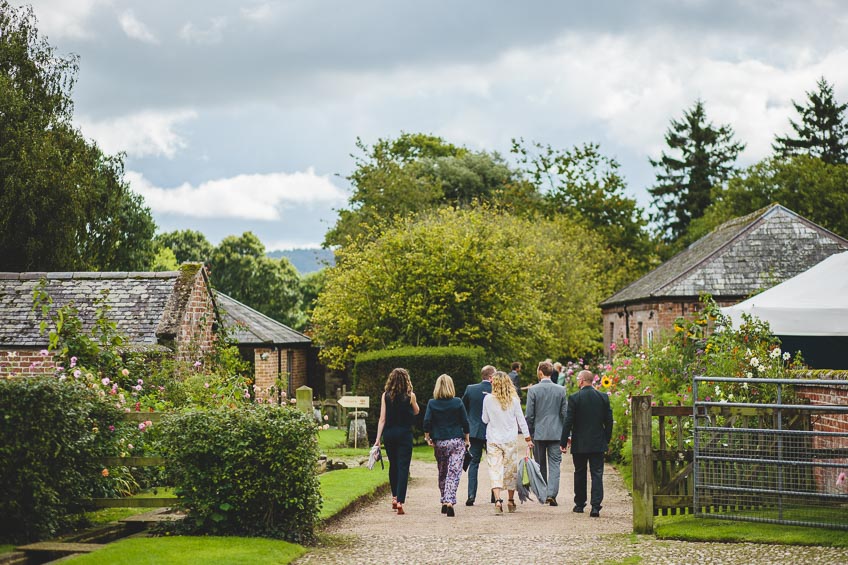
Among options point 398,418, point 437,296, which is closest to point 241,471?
point 398,418

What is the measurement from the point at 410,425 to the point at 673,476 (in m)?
3.52

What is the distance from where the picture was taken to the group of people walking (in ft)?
38.8

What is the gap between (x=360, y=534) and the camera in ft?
34.2

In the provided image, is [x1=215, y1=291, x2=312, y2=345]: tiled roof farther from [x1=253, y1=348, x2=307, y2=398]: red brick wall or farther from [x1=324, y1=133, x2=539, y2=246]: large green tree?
[x1=324, y1=133, x2=539, y2=246]: large green tree

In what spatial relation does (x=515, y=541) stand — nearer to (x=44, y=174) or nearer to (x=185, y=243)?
(x=44, y=174)

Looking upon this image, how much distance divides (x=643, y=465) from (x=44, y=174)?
23.7m

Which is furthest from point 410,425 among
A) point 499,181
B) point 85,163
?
point 499,181

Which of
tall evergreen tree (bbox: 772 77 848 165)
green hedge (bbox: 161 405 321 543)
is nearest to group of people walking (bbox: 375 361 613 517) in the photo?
green hedge (bbox: 161 405 321 543)

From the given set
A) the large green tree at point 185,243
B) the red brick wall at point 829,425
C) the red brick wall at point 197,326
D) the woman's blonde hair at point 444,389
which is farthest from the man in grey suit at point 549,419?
the large green tree at point 185,243

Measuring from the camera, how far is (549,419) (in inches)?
503

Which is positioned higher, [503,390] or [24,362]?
[24,362]

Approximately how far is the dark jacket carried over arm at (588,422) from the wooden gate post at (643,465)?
1.64m

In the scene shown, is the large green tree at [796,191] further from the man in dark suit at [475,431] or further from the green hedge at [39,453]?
the green hedge at [39,453]

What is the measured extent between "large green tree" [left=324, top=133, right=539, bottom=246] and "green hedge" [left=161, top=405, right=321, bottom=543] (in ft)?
103
